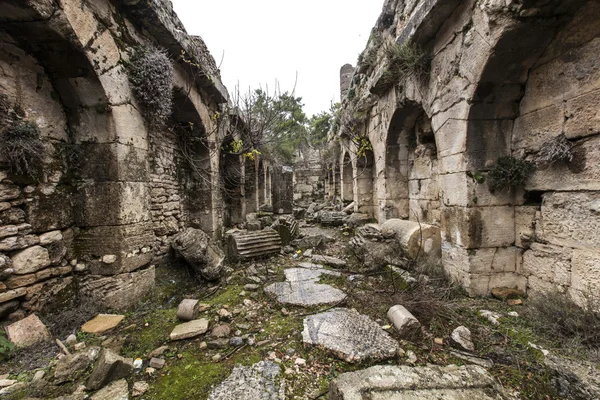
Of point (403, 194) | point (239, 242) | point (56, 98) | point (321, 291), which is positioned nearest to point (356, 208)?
point (403, 194)

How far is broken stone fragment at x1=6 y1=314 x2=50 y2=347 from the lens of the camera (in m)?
2.20

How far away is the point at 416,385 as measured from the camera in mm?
1515

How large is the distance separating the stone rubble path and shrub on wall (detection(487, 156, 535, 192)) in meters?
2.29

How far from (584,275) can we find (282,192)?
697cm

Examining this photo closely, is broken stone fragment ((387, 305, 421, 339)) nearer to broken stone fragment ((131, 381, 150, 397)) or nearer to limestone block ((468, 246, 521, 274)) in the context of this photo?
limestone block ((468, 246, 521, 274))

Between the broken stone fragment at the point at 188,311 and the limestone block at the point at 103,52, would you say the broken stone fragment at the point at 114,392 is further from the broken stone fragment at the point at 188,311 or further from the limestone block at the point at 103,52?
the limestone block at the point at 103,52

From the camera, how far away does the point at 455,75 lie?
10.0 ft

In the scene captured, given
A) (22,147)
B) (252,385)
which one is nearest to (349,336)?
(252,385)

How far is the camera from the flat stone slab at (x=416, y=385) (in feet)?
4.73

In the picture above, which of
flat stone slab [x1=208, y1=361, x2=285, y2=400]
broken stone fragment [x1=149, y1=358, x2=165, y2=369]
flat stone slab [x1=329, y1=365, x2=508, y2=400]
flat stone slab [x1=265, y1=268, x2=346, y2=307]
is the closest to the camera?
flat stone slab [x1=329, y1=365, x2=508, y2=400]

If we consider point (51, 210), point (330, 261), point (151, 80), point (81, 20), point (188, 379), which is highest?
point (81, 20)

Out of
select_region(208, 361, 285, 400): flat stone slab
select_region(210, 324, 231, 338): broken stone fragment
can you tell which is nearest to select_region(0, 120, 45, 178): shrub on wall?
select_region(210, 324, 231, 338): broken stone fragment

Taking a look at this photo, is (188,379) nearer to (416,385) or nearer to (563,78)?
(416,385)

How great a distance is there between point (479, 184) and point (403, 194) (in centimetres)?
269
